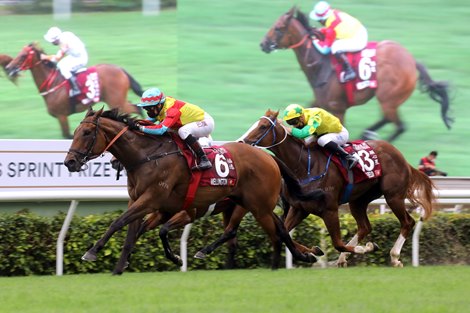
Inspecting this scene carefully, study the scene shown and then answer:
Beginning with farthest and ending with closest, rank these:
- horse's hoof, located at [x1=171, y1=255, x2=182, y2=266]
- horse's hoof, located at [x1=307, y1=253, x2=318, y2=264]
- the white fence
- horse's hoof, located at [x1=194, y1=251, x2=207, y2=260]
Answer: horse's hoof, located at [x1=194, y1=251, x2=207, y2=260] → horse's hoof, located at [x1=307, y1=253, x2=318, y2=264] → horse's hoof, located at [x1=171, y1=255, x2=182, y2=266] → the white fence

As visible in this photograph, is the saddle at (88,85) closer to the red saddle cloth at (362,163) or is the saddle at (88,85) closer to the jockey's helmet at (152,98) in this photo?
the red saddle cloth at (362,163)

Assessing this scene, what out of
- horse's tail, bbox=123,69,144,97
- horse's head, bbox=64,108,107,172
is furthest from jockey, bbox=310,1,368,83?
horse's head, bbox=64,108,107,172

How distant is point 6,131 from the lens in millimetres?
11859

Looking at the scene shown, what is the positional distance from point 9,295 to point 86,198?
234cm

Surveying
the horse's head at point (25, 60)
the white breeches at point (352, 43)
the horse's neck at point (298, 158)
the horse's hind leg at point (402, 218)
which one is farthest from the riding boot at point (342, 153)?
the white breeches at point (352, 43)

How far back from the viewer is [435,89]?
14633 mm

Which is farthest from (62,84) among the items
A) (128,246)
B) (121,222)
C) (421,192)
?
(121,222)

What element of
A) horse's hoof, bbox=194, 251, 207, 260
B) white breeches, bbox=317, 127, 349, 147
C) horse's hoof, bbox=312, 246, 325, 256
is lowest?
horse's hoof, bbox=194, 251, 207, 260

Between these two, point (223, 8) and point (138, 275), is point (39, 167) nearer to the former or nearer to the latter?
point (138, 275)

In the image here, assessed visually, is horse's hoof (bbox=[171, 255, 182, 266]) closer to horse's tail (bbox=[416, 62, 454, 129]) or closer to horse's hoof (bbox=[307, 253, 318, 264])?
horse's hoof (bbox=[307, 253, 318, 264])

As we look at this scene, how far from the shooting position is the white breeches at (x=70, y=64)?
12.4 meters

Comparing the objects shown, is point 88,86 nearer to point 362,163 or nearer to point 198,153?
point 362,163

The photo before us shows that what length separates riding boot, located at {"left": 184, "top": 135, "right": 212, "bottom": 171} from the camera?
8094 millimetres

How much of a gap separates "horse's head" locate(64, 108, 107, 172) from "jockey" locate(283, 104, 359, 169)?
1.86 metres
